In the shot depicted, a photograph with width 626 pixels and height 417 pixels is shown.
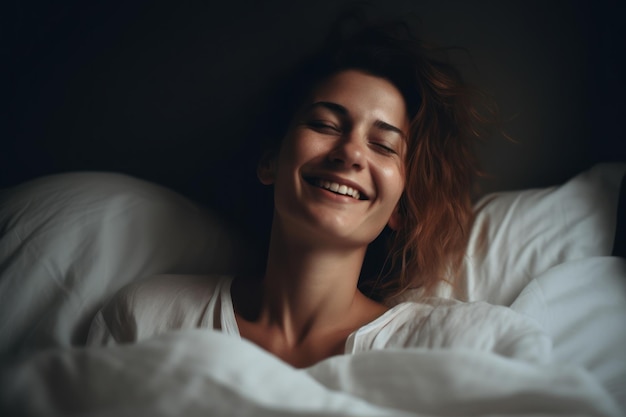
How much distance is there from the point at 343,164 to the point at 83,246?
59cm

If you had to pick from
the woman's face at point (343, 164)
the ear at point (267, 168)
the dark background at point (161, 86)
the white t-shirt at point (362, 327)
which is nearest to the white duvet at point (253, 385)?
the white t-shirt at point (362, 327)

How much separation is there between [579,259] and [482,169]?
327mm

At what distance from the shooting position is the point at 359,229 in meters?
0.93

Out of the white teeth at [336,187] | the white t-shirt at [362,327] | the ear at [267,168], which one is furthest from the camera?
the ear at [267,168]

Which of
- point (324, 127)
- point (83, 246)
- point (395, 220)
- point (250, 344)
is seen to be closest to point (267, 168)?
point (324, 127)

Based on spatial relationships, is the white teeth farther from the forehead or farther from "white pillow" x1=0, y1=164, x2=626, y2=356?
"white pillow" x1=0, y1=164, x2=626, y2=356

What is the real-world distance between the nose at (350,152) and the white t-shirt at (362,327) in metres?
0.30

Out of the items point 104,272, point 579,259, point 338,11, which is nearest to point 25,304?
point 104,272

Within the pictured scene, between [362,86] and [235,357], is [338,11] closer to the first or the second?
[362,86]

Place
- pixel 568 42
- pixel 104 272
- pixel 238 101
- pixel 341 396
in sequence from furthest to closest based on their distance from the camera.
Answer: pixel 238 101, pixel 568 42, pixel 104 272, pixel 341 396

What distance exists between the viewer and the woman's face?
90cm

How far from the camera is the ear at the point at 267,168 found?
3.69 ft

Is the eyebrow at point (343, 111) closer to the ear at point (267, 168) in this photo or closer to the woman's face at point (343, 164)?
the woman's face at point (343, 164)

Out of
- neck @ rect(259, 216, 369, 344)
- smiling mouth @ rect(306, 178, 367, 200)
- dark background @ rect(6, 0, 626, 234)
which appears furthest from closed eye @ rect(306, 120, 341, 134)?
dark background @ rect(6, 0, 626, 234)
